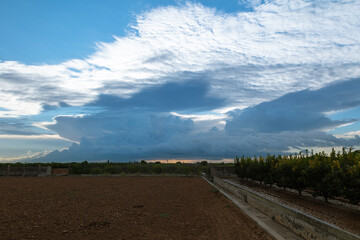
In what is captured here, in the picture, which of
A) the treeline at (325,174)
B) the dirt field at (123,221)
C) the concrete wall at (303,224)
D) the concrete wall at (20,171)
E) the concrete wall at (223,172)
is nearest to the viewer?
the concrete wall at (303,224)

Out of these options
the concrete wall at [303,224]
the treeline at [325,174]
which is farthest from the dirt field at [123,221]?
the treeline at [325,174]

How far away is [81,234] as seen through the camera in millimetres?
8445

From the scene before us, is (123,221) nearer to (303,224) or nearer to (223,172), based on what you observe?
(303,224)

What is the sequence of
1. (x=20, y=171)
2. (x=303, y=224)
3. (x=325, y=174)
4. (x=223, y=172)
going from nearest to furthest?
(x=303, y=224), (x=325, y=174), (x=20, y=171), (x=223, y=172)

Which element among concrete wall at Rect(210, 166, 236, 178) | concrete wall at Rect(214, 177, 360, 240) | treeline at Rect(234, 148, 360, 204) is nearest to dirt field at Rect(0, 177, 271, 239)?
concrete wall at Rect(214, 177, 360, 240)

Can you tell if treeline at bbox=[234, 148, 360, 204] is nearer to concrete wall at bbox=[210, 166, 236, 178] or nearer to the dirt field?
the dirt field

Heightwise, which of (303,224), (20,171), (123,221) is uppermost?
(20,171)

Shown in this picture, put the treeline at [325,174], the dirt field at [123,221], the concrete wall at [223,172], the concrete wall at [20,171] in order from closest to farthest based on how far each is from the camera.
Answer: the dirt field at [123,221], the treeline at [325,174], the concrete wall at [20,171], the concrete wall at [223,172]

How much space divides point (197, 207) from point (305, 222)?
21.7ft

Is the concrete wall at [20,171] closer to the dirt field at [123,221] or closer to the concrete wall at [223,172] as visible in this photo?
the concrete wall at [223,172]

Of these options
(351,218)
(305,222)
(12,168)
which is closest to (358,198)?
(351,218)

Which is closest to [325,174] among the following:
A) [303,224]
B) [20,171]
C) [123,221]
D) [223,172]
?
[303,224]

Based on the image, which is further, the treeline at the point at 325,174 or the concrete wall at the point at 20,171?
the concrete wall at the point at 20,171

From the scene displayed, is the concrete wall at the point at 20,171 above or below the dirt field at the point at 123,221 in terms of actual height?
above
